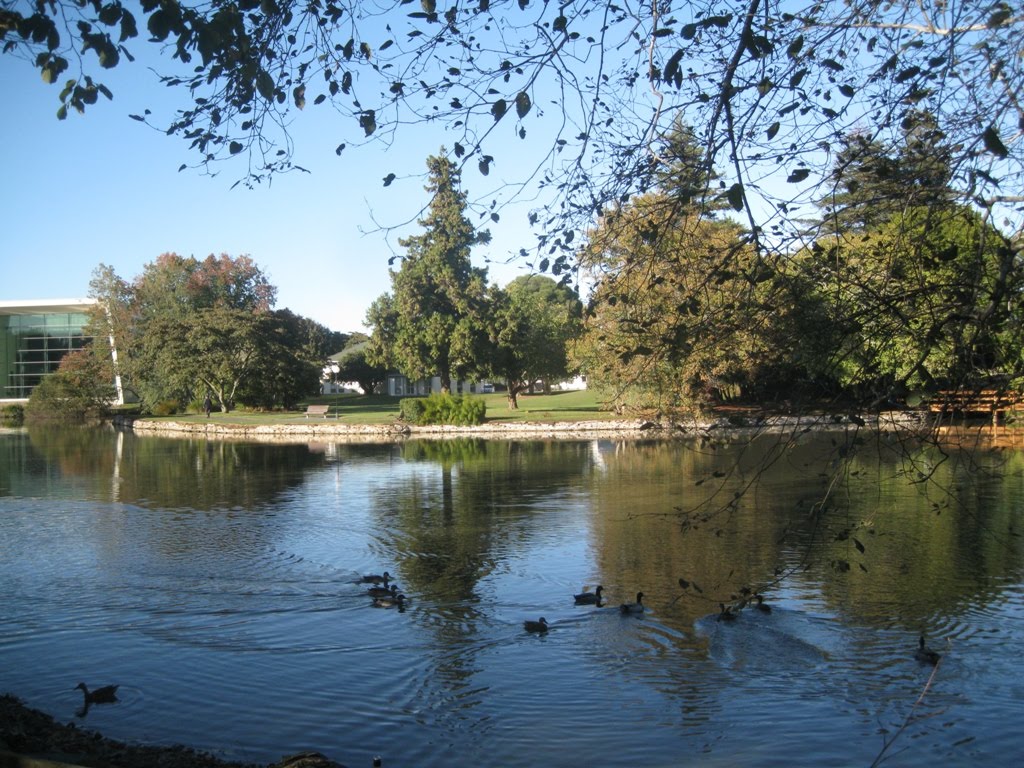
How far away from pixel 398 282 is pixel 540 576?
40329 mm

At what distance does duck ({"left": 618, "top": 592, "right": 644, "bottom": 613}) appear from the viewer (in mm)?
10758

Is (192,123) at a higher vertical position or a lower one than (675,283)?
higher

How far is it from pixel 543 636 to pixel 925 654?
4.00 meters

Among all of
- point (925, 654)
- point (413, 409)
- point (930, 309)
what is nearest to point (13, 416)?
point (413, 409)

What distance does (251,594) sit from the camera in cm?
1202

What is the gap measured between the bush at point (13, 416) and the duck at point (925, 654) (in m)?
61.6

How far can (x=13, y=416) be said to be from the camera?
6078 cm

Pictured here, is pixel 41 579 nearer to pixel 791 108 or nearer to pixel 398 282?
pixel 791 108

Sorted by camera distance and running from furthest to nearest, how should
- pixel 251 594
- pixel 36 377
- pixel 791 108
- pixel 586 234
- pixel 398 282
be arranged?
pixel 36 377 → pixel 398 282 → pixel 251 594 → pixel 586 234 → pixel 791 108

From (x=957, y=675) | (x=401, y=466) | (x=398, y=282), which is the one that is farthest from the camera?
(x=398, y=282)

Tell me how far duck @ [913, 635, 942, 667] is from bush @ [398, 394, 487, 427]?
34.6 m

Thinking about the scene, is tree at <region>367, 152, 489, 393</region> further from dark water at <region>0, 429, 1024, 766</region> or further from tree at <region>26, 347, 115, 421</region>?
dark water at <region>0, 429, 1024, 766</region>

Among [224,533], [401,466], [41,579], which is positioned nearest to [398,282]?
[401,466]

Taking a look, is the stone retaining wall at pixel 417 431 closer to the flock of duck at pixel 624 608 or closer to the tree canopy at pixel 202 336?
the tree canopy at pixel 202 336
